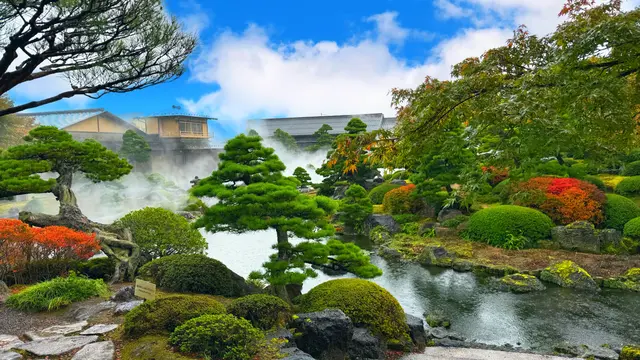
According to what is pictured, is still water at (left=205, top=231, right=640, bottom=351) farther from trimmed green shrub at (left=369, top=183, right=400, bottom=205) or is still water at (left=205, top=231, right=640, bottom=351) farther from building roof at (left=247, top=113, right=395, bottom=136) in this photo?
building roof at (left=247, top=113, right=395, bottom=136)

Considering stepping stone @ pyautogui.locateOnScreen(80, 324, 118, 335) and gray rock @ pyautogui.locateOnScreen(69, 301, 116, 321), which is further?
gray rock @ pyautogui.locateOnScreen(69, 301, 116, 321)

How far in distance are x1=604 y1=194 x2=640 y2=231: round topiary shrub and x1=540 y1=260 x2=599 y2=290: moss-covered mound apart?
4.15m

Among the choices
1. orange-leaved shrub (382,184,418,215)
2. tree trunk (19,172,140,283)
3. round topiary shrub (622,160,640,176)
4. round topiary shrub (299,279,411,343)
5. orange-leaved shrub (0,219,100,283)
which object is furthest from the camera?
orange-leaved shrub (382,184,418,215)

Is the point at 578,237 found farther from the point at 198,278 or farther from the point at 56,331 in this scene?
the point at 56,331

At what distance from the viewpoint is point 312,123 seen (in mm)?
41312

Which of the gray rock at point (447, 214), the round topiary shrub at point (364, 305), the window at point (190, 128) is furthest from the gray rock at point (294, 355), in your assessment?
the window at point (190, 128)

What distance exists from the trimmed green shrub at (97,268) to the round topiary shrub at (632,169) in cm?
1845

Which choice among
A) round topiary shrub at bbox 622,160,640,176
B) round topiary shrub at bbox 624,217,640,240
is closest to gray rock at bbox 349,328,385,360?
round topiary shrub at bbox 624,217,640,240

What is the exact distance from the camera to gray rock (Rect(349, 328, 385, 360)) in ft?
17.4

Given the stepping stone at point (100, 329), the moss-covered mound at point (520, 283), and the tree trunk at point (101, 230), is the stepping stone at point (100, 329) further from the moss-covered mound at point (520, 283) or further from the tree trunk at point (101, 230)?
the moss-covered mound at point (520, 283)

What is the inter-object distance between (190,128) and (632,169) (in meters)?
26.5

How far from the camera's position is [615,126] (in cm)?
356

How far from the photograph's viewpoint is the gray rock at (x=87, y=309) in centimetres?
542


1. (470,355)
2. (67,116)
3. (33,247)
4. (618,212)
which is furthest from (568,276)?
(67,116)
